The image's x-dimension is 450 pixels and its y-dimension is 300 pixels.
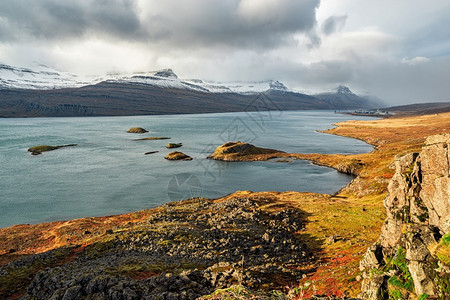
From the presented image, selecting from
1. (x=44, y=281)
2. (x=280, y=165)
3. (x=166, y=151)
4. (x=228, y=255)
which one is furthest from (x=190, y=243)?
(x=166, y=151)

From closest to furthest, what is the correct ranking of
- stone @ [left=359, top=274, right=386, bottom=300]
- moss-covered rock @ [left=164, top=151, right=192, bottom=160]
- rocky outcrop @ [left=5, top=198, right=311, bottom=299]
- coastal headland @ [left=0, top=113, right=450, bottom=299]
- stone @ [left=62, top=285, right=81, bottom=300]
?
stone @ [left=359, top=274, right=386, bottom=300] → stone @ [left=62, top=285, right=81, bottom=300] → rocky outcrop @ [left=5, top=198, right=311, bottom=299] → coastal headland @ [left=0, top=113, right=450, bottom=299] → moss-covered rock @ [left=164, top=151, right=192, bottom=160]

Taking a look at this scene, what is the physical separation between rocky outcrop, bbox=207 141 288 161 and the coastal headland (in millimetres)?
49558

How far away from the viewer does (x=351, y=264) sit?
20.4 metres

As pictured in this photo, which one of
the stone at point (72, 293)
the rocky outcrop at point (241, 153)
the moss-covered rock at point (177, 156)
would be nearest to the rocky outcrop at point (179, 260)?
the stone at point (72, 293)

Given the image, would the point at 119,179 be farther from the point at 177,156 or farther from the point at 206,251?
the point at 206,251

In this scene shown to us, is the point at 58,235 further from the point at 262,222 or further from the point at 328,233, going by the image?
the point at 328,233

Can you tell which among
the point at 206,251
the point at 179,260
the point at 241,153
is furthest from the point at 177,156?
the point at 179,260

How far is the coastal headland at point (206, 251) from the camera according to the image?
17719mm

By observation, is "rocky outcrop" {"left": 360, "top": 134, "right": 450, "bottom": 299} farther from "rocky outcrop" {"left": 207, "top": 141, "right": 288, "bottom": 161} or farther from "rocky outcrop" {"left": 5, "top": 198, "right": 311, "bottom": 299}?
"rocky outcrop" {"left": 207, "top": 141, "right": 288, "bottom": 161}

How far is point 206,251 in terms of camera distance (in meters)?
25.6

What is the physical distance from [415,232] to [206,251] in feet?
58.9

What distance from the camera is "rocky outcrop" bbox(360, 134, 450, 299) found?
38.1 ft

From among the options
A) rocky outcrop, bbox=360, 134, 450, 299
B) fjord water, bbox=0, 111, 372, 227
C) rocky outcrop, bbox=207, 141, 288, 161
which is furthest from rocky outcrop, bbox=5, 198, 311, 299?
rocky outcrop, bbox=207, 141, 288, 161

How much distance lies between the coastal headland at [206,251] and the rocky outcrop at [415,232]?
2.97 metres
